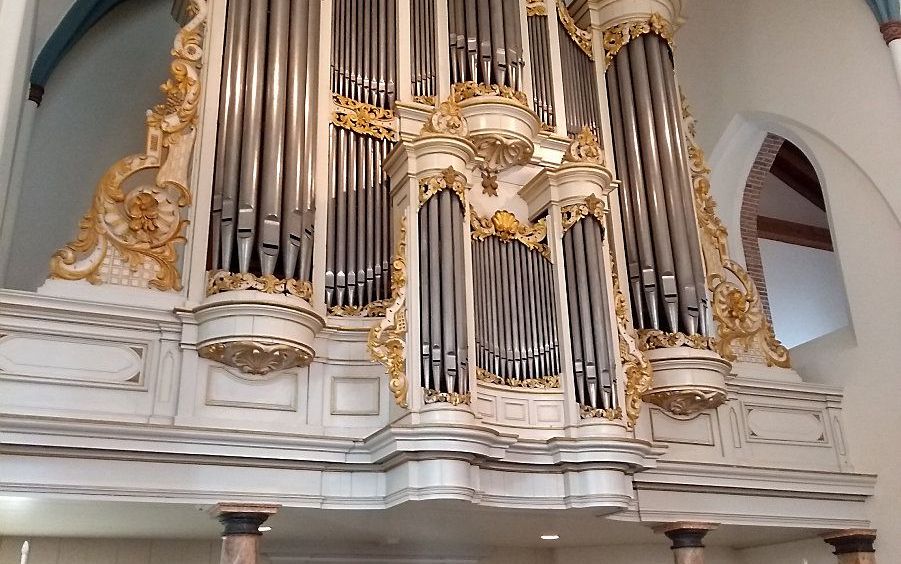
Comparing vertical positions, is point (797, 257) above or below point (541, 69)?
above

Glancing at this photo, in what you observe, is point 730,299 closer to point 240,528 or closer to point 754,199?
point 754,199

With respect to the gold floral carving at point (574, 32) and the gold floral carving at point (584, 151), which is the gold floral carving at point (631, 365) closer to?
the gold floral carving at point (584, 151)

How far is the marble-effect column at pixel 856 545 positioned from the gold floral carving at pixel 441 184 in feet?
16.2

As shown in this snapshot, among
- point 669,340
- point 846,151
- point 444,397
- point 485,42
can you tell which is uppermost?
point 485,42

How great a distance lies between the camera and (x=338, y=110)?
25.0 ft

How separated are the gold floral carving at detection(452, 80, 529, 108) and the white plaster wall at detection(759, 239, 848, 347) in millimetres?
6884

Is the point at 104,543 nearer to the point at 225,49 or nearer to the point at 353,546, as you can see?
the point at 353,546

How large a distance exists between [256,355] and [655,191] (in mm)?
4127

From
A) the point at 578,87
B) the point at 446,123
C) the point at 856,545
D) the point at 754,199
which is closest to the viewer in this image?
the point at 446,123

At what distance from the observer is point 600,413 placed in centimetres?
671

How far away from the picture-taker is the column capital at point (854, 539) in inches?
331

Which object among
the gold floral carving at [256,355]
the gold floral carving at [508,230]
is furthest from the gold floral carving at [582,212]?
the gold floral carving at [256,355]

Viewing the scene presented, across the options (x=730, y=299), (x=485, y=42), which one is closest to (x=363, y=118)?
(x=485, y=42)

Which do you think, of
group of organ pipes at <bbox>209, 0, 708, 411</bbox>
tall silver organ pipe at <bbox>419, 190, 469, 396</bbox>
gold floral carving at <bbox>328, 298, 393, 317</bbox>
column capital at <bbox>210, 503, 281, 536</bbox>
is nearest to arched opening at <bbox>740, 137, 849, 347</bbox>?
group of organ pipes at <bbox>209, 0, 708, 411</bbox>
